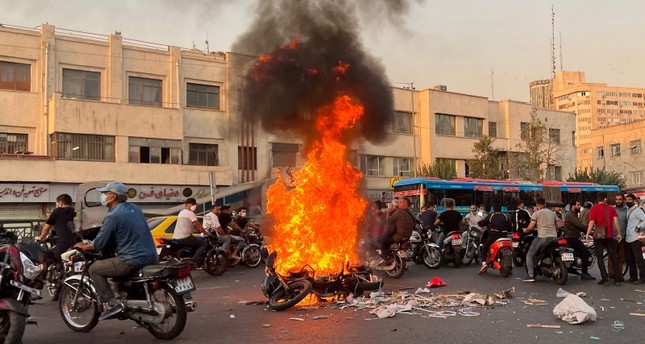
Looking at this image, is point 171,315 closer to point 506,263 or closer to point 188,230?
point 188,230

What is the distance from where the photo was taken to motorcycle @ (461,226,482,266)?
1435 cm

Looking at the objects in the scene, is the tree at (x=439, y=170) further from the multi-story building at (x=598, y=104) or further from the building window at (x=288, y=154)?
the multi-story building at (x=598, y=104)

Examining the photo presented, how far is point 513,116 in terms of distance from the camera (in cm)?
4716

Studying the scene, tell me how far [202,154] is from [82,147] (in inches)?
264

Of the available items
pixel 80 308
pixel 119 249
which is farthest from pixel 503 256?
pixel 80 308

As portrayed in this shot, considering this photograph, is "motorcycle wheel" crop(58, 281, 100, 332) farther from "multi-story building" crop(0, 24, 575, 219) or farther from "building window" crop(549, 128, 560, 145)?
"building window" crop(549, 128, 560, 145)

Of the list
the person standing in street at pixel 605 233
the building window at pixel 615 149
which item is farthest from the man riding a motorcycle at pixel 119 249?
the building window at pixel 615 149

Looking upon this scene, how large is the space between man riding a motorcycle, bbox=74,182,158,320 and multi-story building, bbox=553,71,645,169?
144 metres

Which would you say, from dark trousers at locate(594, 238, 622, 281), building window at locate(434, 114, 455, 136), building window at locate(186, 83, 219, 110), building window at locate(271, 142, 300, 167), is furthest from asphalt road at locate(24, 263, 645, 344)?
building window at locate(434, 114, 455, 136)

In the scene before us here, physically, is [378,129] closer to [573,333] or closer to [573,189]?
[573,333]

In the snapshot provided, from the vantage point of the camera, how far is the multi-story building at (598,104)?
447 ft

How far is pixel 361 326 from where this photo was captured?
23.1 feet

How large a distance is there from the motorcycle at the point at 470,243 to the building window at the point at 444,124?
29222 mm

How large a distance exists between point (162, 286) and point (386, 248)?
6.66 m
